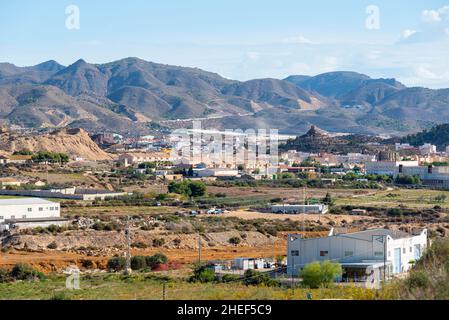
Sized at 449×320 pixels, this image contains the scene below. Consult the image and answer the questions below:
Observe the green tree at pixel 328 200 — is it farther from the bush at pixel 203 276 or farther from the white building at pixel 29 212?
the bush at pixel 203 276

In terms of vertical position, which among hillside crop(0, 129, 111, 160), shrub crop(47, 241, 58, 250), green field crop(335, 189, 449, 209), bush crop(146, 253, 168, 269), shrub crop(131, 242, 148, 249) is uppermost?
hillside crop(0, 129, 111, 160)

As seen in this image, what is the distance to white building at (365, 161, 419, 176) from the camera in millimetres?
82375

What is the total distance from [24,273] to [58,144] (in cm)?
7466

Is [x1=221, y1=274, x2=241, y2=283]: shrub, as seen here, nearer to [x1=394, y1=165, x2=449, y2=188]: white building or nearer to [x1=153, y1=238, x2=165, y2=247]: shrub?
A: [x1=153, y1=238, x2=165, y2=247]: shrub

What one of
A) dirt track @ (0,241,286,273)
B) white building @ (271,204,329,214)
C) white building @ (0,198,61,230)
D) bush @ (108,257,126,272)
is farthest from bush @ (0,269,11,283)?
white building @ (271,204,329,214)

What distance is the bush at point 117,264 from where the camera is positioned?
29742mm

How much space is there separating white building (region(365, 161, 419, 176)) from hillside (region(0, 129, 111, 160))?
30.2 m

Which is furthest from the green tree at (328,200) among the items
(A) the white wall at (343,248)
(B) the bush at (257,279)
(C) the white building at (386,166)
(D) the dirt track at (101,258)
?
(B) the bush at (257,279)

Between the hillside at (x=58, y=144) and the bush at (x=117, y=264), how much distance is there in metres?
65.3

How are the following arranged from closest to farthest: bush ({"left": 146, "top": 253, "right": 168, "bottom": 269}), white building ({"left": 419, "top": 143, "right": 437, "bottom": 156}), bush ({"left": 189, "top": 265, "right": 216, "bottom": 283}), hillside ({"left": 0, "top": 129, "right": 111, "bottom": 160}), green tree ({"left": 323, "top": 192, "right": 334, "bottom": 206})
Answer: bush ({"left": 189, "top": 265, "right": 216, "bottom": 283}) < bush ({"left": 146, "top": 253, "right": 168, "bottom": 269}) < green tree ({"left": 323, "top": 192, "right": 334, "bottom": 206}) < hillside ({"left": 0, "top": 129, "right": 111, "bottom": 160}) < white building ({"left": 419, "top": 143, "right": 437, "bottom": 156})

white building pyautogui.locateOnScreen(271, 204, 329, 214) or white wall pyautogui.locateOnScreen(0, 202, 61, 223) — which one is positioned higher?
white wall pyautogui.locateOnScreen(0, 202, 61, 223)

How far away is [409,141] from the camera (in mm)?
131875
